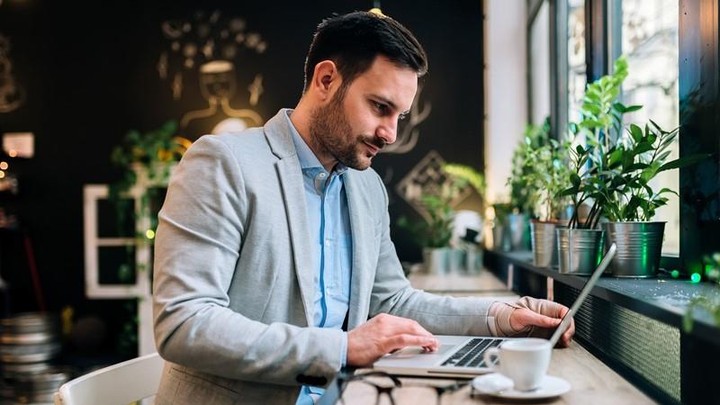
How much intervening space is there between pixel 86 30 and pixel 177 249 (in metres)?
4.85

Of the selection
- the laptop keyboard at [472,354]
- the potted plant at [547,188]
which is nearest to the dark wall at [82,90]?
the potted plant at [547,188]

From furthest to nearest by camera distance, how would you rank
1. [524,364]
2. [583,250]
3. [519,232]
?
1. [519,232]
2. [583,250]
3. [524,364]

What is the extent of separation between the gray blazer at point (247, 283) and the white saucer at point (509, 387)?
0.94 ft

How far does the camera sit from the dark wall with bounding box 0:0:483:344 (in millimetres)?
5570

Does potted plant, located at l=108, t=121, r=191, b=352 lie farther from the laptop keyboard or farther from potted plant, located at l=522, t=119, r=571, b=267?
A: the laptop keyboard

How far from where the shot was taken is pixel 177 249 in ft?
4.81

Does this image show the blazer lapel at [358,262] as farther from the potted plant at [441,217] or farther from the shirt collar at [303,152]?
the potted plant at [441,217]

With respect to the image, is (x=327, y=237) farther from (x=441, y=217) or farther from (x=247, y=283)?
(x=441, y=217)

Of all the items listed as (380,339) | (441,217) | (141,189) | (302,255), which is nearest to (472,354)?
(380,339)

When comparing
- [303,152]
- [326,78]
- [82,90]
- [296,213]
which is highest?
[82,90]

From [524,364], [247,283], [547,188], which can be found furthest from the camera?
[547,188]

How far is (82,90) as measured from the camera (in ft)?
19.1

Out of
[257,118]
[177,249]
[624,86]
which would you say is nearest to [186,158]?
[177,249]

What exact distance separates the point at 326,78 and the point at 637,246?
0.81m
